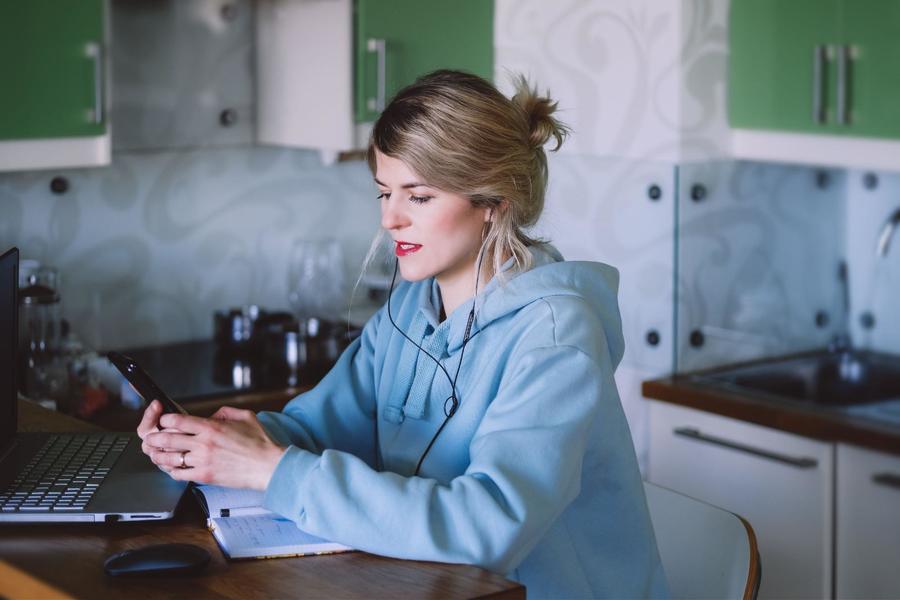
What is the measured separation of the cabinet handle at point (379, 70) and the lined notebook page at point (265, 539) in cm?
177

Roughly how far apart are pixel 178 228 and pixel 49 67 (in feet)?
2.34

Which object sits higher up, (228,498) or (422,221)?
(422,221)

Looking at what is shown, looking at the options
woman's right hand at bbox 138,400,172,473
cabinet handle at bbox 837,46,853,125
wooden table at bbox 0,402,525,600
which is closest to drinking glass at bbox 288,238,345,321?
cabinet handle at bbox 837,46,853,125

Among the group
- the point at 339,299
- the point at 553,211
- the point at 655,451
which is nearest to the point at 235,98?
the point at 339,299

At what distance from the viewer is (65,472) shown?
170cm

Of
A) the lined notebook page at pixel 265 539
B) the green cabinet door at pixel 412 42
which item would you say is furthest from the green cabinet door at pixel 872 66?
the lined notebook page at pixel 265 539

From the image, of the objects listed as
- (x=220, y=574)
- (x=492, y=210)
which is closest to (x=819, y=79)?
(x=492, y=210)

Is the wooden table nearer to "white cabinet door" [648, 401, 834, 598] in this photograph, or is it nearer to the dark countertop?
the dark countertop

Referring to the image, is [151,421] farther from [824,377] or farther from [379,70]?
[824,377]

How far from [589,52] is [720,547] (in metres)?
1.60

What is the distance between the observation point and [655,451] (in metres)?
3.01

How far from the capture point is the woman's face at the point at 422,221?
68.2 inches

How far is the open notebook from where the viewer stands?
1.45 m

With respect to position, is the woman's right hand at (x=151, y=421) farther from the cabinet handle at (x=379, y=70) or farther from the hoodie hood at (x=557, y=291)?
the cabinet handle at (x=379, y=70)
